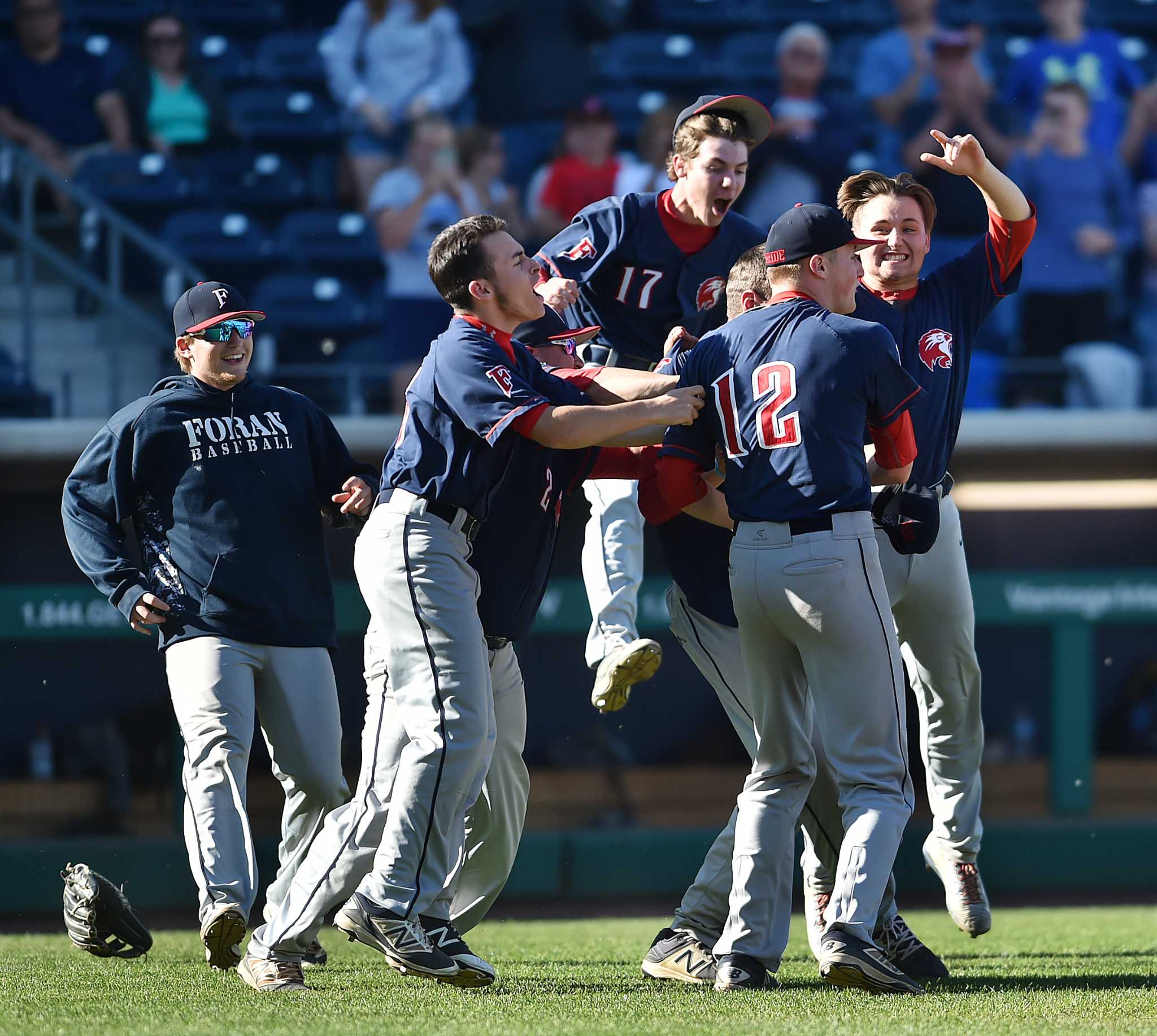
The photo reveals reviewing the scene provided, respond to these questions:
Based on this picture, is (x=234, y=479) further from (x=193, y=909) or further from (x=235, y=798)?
(x=193, y=909)

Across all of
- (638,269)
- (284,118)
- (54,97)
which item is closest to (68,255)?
(54,97)

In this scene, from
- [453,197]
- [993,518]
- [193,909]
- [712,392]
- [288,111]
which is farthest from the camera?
[288,111]

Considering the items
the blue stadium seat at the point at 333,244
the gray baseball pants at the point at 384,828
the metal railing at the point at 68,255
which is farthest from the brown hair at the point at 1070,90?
the gray baseball pants at the point at 384,828

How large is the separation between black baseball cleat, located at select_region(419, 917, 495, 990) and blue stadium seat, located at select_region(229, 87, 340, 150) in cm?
735

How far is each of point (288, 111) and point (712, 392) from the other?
724 cm

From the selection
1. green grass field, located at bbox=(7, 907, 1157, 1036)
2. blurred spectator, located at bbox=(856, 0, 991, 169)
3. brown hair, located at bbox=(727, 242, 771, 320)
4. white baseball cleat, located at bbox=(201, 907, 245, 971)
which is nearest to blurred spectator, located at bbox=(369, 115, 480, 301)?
blurred spectator, located at bbox=(856, 0, 991, 169)

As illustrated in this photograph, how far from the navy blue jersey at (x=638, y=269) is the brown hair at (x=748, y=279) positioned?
0.35 meters

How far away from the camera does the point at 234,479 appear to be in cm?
423

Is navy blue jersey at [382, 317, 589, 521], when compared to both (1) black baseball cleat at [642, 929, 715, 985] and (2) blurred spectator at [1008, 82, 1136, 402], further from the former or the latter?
(2) blurred spectator at [1008, 82, 1136, 402]

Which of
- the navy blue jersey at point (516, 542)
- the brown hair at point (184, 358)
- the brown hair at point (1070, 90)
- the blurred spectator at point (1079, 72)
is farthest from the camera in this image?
the blurred spectator at point (1079, 72)

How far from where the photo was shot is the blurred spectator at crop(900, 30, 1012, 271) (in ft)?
31.5

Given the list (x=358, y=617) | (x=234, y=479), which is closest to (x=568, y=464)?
(x=234, y=479)

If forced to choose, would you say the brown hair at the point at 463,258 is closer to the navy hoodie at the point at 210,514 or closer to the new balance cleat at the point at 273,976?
the navy hoodie at the point at 210,514

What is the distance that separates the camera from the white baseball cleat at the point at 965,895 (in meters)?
4.54
